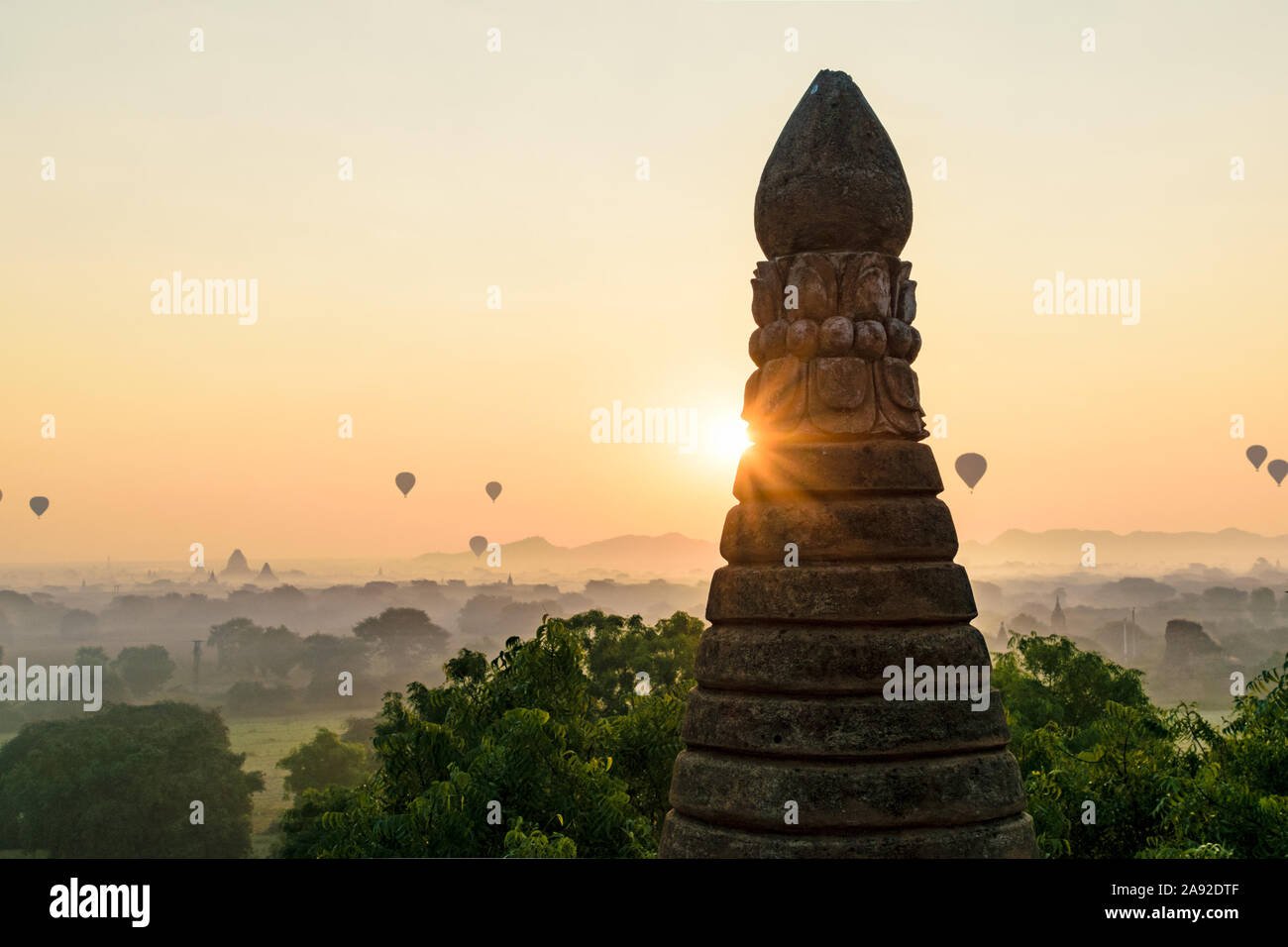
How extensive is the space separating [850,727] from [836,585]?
1050 mm

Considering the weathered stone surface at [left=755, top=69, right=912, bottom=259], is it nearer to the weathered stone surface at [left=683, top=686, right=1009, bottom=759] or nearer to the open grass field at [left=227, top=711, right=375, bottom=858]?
the weathered stone surface at [left=683, top=686, right=1009, bottom=759]

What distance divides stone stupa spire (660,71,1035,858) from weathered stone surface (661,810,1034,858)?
1 centimetres

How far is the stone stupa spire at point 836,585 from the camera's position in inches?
331

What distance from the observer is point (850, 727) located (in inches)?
332

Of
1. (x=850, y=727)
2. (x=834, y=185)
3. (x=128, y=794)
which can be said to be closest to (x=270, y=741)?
(x=128, y=794)

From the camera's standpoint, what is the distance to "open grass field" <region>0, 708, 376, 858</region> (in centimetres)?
5772

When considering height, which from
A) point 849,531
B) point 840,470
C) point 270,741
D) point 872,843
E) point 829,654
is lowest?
point 270,741

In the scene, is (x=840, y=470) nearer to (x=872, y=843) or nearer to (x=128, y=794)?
(x=872, y=843)

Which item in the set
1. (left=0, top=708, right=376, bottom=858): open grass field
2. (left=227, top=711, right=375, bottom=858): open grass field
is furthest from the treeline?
(left=0, top=708, right=376, bottom=858): open grass field

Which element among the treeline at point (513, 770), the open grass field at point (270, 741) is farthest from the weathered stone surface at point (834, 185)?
the open grass field at point (270, 741)

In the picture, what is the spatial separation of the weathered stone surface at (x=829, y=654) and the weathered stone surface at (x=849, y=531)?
55 cm

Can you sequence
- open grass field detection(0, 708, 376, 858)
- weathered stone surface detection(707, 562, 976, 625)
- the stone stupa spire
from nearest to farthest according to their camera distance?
the stone stupa spire
weathered stone surface detection(707, 562, 976, 625)
open grass field detection(0, 708, 376, 858)
